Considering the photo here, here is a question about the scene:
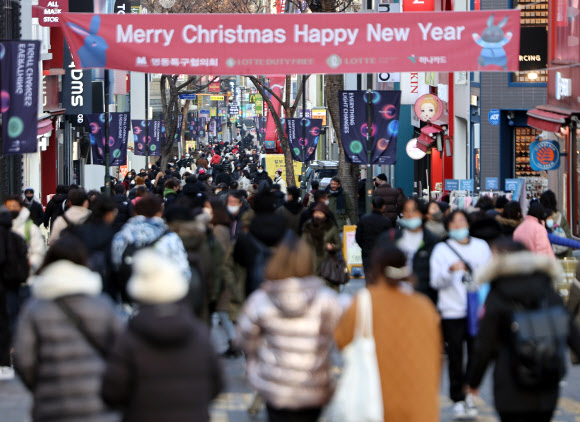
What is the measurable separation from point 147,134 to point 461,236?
1464 inches

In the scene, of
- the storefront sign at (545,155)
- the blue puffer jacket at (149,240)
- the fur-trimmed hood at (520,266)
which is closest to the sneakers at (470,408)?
the blue puffer jacket at (149,240)

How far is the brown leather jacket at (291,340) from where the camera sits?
6.19 meters

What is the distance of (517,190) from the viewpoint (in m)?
23.1

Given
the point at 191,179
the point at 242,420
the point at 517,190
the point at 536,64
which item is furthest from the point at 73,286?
the point at 536,64

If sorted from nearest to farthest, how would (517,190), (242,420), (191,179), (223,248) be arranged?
(242,420)
(223,248)
(191,179)
(517,190)

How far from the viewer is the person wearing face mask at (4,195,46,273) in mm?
11773

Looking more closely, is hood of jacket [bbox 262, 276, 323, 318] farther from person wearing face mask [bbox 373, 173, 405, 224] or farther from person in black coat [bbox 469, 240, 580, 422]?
person wearing face mask [bbox 373, 173, 405, 224]

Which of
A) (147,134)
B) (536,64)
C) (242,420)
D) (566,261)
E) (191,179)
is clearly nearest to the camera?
(242,420)

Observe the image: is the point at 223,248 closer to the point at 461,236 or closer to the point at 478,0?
the point at 461,236

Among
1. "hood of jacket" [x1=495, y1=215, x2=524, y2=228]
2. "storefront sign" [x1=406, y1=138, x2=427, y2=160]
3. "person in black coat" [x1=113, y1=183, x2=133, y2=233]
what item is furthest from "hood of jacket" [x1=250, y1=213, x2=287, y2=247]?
"storefront sign" [x1=406, y1=138, x2=427, y2=160]

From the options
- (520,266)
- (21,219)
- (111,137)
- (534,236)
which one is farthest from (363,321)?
(111,137)

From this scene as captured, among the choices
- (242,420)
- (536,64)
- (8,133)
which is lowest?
(242,420)

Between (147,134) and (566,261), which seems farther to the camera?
(147,134)

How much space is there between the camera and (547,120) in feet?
83.4
